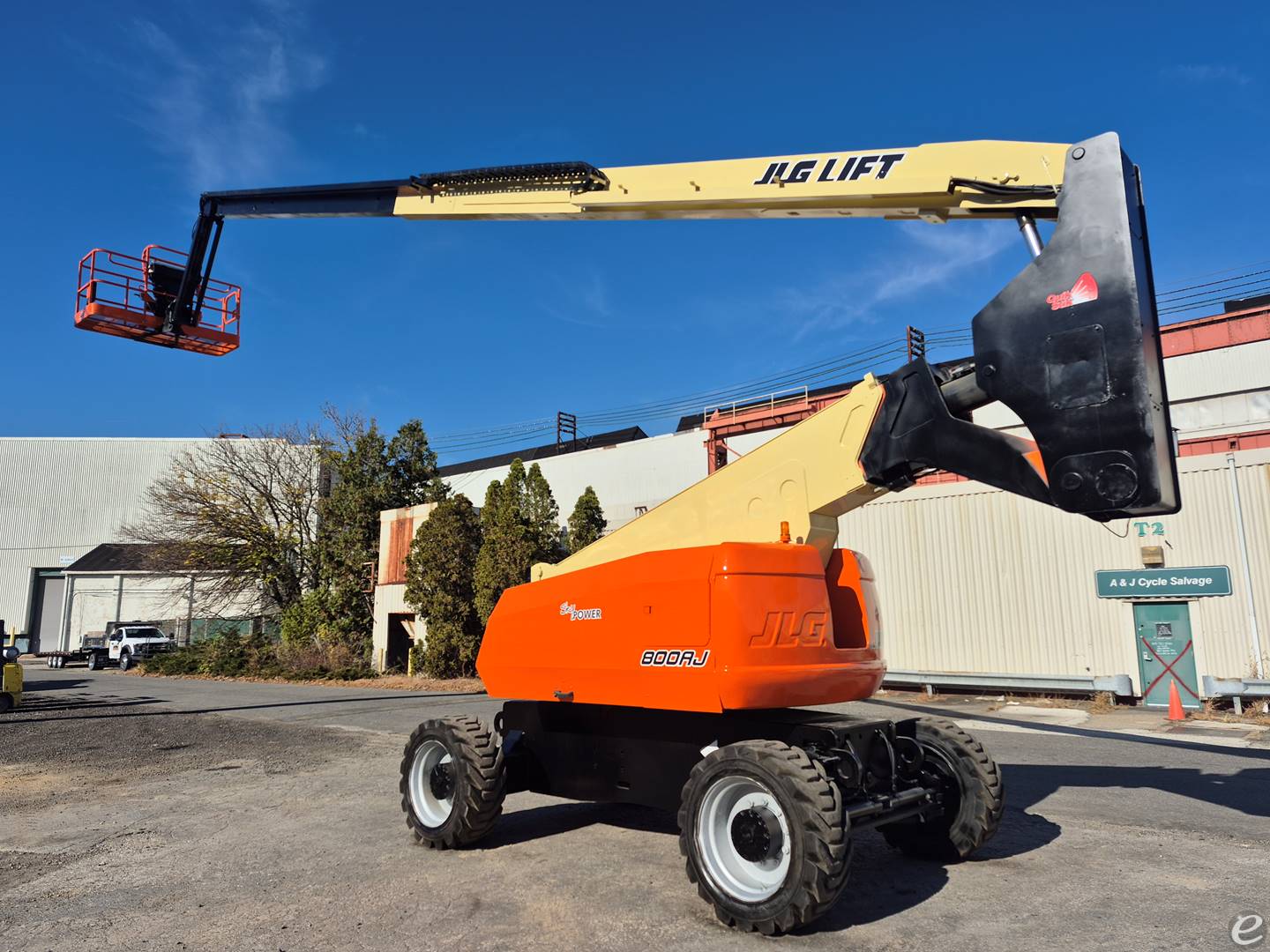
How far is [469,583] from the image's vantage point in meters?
29.5

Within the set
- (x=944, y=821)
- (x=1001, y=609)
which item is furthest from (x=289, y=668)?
(x=944, y=821)

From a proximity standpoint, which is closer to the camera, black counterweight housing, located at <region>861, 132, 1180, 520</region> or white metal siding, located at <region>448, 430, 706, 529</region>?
black counterweight housing, located at <region>861, 132, 1180, 520</region>

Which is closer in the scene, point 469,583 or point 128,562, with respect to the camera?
point 469,583

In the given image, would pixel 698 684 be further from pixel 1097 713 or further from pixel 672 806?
pixel 1097 713

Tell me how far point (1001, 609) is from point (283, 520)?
31877 millimetres

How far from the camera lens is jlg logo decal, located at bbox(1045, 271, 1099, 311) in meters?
4.83

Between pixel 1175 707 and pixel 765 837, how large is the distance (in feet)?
49.8

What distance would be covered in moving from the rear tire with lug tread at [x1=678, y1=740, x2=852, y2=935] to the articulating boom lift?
0.02 m

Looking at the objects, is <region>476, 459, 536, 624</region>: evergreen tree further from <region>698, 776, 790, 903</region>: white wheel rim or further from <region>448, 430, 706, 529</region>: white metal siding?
<region>698, 776, 790, 903</region>: white wheel rim

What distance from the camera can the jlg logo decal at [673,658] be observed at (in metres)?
5.65

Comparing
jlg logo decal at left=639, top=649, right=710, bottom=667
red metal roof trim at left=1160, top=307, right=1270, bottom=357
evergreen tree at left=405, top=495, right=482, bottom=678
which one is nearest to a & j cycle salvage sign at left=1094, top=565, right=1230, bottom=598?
red metal roof trim at left=1160, top=307, right=1270, bottom=357

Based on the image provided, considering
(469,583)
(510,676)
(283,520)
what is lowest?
(510,676)

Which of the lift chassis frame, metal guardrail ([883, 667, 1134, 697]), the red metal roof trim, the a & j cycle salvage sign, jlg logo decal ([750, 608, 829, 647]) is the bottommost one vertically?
metal guardrail ([883, 667, 1134, 697])

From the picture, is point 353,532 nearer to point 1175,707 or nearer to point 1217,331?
A: point 1175,707
